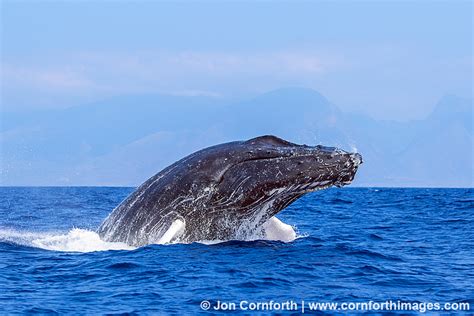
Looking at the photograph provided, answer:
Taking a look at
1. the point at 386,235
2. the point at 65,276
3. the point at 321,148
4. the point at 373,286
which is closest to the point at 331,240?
the point at 386,235

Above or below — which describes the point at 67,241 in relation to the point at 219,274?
above

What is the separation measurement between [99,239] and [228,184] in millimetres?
2857

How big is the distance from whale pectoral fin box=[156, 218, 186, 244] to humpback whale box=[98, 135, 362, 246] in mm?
16

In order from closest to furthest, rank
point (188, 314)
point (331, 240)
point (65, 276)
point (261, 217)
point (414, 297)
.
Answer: point (188, 314) → point (414, 297) → point (65, 276) → point (261, 217) → point (331, 240)

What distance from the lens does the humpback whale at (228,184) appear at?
12.6 meters

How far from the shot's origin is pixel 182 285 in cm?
1072

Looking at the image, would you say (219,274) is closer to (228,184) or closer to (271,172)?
(228,184)

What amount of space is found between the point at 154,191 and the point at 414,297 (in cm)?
477

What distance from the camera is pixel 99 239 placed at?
14008mm

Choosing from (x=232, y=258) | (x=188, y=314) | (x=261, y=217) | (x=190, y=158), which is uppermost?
(x=190, y=158)

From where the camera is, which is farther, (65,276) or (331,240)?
(331,240)

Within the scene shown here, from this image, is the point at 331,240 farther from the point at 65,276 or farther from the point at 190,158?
the point at 65,276

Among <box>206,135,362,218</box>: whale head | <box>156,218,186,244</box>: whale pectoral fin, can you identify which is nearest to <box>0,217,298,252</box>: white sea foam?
<box>156,218,186,244</box>: whale pectoral fin

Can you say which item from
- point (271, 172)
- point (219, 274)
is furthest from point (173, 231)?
point (271, 172)
